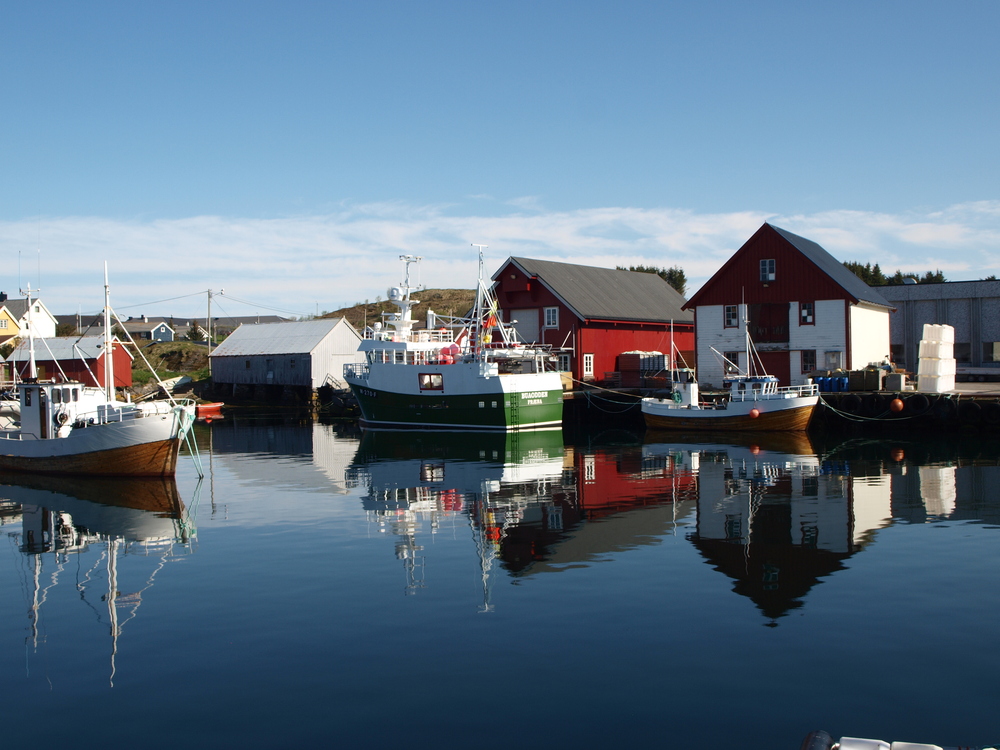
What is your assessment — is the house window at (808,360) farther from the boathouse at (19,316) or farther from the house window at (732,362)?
the boathouse at (19,316)

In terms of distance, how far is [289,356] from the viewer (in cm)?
6475

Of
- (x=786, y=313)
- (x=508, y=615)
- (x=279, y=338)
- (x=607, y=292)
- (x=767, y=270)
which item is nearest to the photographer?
(x=508, y=615)

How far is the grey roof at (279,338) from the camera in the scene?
6475 centimetres

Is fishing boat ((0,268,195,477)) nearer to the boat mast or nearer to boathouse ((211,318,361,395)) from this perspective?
the boat mast

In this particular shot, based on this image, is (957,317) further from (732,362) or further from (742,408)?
(742,408)

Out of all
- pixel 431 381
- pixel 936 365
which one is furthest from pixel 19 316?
pixel 936 365

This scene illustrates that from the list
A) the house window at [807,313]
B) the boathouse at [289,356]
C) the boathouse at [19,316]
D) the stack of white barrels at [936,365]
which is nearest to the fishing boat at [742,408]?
the stack of white barrels at [936,365]

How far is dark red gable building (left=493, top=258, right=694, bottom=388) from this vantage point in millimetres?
53844

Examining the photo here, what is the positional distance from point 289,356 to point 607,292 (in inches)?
959

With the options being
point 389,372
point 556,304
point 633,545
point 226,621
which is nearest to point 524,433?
point 389,372

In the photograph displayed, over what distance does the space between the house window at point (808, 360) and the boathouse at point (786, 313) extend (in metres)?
0.03

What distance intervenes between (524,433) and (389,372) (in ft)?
28.1

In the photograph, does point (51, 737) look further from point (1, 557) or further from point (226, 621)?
point (1, 557)

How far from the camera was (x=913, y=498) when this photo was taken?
70.6ft
